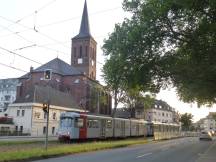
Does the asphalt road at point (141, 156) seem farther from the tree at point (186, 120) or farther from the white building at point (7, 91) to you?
the white building at point (7, 91)

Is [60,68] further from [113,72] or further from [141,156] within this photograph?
[141,156]

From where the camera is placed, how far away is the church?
252ft

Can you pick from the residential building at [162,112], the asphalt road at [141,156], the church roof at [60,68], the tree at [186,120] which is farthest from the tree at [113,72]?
the residential building at [162,112]

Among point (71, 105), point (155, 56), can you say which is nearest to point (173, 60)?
point (155, 56)

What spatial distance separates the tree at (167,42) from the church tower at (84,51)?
80.8 m

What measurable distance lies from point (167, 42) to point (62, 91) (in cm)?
7390

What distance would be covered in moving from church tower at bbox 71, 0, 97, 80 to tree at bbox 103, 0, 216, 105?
265 feet

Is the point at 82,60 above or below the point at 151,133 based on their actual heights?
above

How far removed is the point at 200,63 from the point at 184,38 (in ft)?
6.96

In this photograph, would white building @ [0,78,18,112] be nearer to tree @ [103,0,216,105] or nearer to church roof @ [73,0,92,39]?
church roof @ [73,0,92,39]

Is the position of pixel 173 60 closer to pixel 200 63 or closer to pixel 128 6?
pixel 200 63

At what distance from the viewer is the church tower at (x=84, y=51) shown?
116 metres

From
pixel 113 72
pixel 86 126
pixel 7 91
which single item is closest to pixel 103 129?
pixel 86 126

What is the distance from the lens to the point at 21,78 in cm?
10906
